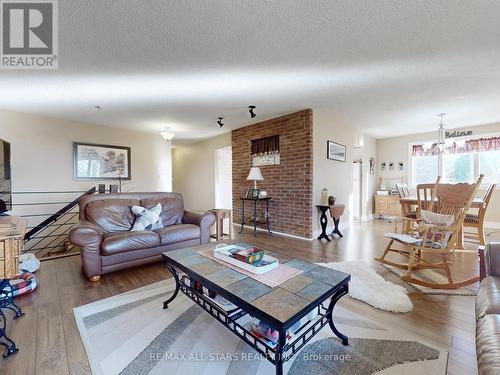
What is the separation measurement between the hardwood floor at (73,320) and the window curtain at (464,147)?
11.4 ft

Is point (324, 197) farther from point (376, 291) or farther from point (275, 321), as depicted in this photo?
point (275, 321)

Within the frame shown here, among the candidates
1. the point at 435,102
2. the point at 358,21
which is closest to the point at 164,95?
the point at 358,21

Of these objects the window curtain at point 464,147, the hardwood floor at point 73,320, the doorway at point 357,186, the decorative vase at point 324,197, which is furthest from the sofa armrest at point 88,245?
the window curtain at point 464,147

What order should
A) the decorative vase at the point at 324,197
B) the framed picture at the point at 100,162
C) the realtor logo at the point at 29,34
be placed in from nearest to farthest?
the realtor logo at the point at 29,34
the decorative vase at the point at 324,197
the framed picture at the point at 100,162

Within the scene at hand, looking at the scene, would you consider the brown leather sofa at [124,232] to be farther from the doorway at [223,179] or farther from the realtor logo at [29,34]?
the doorway at [223,179]

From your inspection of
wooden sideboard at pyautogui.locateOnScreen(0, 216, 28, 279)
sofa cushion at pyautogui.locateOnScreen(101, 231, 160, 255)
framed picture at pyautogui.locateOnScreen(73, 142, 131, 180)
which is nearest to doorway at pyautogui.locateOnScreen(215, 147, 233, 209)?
framed picture at pyautogui.locateOnScreen(73, 142, 131, 180)

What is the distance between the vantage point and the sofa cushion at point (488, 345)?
0.78 metres

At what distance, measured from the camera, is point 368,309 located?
180 centimetres

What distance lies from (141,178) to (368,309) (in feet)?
17.9

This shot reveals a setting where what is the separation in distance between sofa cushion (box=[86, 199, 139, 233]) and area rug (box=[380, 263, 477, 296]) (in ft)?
10.8

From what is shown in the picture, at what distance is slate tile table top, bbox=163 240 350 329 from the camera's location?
3.37 feet

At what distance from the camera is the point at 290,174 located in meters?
4.31

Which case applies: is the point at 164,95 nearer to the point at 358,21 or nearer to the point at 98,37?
the point at 98,37

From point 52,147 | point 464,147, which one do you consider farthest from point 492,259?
point 52,147
